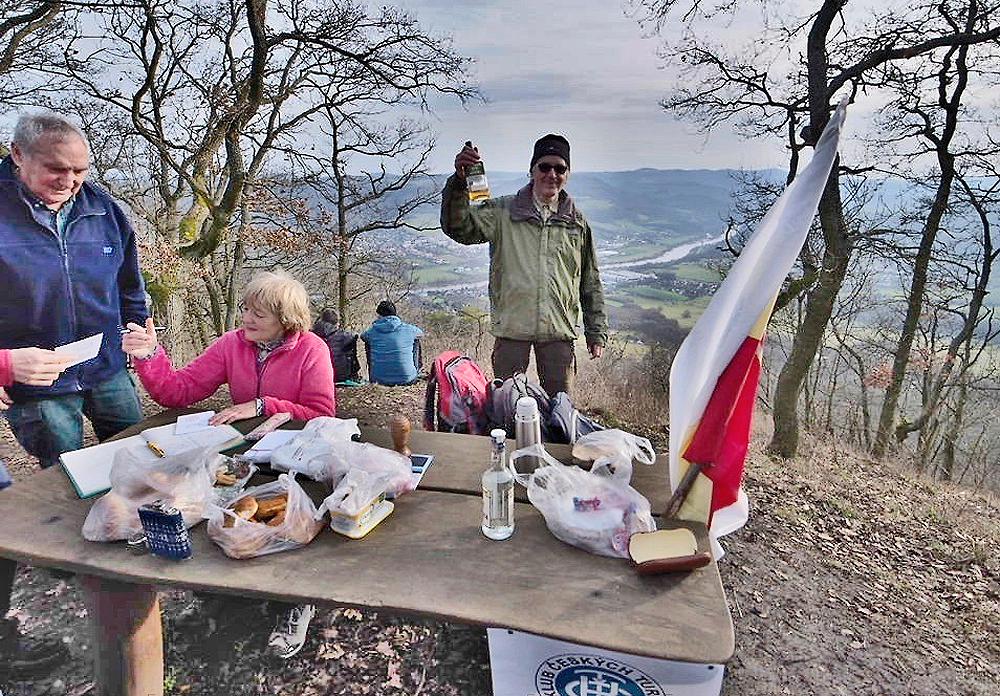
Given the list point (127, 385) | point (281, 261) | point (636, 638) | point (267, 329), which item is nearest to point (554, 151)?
point (267, 329)

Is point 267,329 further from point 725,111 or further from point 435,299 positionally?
point 435,299

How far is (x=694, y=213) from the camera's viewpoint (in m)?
7.61

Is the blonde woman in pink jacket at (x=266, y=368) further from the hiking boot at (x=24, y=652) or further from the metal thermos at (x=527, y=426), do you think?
the metal thermos at (x=527, y=426)

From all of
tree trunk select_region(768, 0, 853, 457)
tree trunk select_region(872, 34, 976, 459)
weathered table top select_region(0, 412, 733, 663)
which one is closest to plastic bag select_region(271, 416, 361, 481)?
weathered table top select_region(0, 412, 733, 663)

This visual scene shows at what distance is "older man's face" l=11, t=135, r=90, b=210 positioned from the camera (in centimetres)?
205

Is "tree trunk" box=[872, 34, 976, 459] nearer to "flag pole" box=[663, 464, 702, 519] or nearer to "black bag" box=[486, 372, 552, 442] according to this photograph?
"black bag" box=[486, 372, 552, 442]

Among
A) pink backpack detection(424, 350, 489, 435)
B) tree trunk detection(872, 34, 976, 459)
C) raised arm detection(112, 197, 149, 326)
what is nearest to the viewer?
raised arm detection(112, 197, 149, 326)

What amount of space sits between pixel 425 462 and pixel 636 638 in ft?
3.19

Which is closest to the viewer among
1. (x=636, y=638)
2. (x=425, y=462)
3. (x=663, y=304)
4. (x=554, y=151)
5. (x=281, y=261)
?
(x=636, y=638)

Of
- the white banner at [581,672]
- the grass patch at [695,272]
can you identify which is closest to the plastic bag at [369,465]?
the white banner at [581,672]

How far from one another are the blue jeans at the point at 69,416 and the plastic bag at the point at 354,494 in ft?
4.12

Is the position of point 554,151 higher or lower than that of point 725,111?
lower

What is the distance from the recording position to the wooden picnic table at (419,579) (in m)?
1.27

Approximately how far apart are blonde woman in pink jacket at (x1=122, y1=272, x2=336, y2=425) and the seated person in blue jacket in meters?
3.21
